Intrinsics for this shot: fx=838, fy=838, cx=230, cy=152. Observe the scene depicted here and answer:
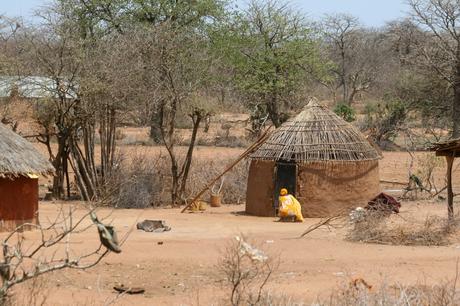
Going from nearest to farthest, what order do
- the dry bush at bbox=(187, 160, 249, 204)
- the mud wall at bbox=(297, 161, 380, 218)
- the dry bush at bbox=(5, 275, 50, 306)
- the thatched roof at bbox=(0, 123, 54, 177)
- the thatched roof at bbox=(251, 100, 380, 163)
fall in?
the dry bush at bbox=(5, 275, 50, 306), the thatched roof at bbox=(0, 123, 54, 177), the mud wall at bbox=(297, 161, 380, 218), the thatched roof at bbox=(251, 100, 380, 163), the dry bush at bbox=(187, 160, 249, 204)

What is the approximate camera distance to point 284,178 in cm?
2066

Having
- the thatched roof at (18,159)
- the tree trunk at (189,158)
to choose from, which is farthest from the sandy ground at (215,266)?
the tree trunk at (189,158)

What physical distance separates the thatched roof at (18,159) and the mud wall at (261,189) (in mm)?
5684

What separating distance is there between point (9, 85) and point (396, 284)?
50.1 ft

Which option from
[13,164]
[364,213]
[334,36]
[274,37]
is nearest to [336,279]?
[364,213]

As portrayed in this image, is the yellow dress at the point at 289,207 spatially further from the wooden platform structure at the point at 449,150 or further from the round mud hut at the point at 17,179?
the round mud hut at the point at 17,179

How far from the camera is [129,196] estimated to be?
22.9 m

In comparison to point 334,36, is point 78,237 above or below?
below

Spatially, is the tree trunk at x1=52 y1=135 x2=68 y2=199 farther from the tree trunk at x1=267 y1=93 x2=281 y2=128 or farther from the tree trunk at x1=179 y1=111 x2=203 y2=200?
the tree trunk at x1=267 y1=93 x2=281 y2=128

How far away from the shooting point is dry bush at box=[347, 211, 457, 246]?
14.6 metres

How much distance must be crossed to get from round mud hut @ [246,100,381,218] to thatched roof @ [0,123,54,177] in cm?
574

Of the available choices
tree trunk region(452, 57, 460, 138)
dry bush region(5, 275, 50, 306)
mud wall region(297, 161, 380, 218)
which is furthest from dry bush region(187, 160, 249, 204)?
dry bush region(5, 275, 50, 306)

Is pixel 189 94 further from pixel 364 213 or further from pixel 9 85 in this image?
pixel 364 213

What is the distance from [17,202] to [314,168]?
7259mm
